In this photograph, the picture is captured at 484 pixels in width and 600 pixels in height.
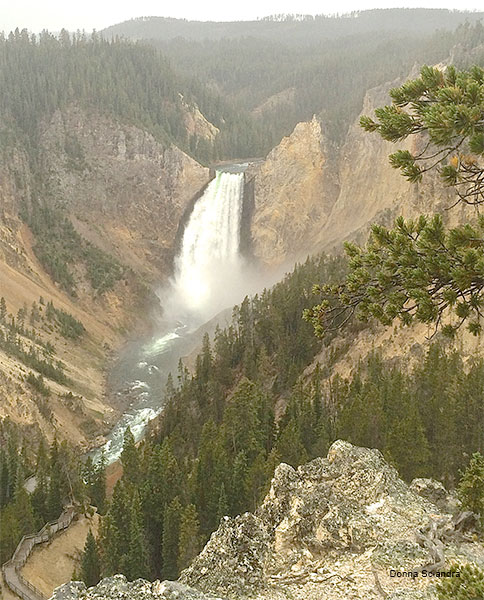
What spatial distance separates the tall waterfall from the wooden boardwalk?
5225 centimetres

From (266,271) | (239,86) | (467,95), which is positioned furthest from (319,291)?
(239,86)

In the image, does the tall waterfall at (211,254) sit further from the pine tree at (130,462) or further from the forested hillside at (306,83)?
the pine tree at (130,462)

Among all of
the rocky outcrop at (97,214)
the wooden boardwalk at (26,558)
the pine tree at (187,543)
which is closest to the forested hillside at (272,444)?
the pine tree at (187,543)

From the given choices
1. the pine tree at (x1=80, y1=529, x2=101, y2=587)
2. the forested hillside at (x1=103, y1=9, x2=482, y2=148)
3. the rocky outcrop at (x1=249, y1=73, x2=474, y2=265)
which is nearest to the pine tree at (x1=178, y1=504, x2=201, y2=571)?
the pine tree at (x1=80, y1=529, x2=101, y2=587)

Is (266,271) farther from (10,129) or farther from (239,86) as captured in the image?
(239,86)

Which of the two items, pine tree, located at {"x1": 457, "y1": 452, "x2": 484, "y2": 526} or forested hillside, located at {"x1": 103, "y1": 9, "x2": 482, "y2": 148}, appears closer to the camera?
pine tree, located at {"x1": 457, "y1": 452, "x2": 484, "y2": 526}

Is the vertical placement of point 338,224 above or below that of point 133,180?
below

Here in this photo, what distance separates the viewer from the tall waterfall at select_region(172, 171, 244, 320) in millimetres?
91250

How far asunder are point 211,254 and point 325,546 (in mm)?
83047

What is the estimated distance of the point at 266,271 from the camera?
88938 mm

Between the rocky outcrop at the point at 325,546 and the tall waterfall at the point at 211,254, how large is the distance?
7323 centimetres

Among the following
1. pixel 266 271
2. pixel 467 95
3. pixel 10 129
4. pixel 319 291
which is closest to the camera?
pixel 467 95

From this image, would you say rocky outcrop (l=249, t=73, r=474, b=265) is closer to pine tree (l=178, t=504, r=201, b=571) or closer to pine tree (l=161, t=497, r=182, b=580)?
pine tree (l=161, t=497, r=182, b=580)

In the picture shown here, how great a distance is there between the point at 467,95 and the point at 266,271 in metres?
80.6
